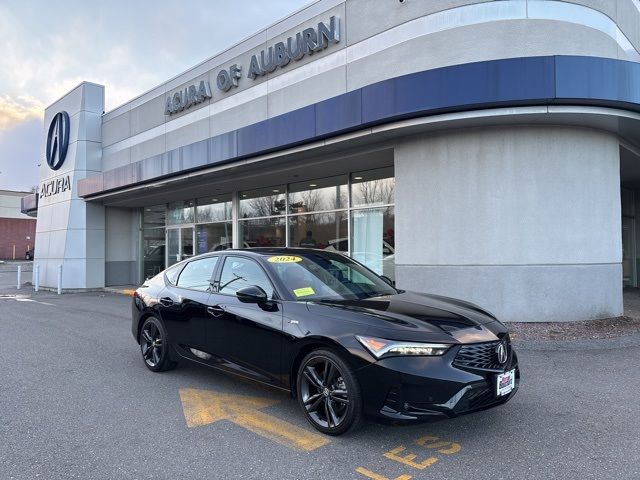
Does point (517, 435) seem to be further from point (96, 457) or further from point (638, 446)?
point (96, 457)

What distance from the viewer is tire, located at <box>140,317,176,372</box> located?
5836 mm

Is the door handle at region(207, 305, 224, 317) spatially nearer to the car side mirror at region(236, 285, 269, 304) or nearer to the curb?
the car side mirror at region(236, 285, 269, 304)

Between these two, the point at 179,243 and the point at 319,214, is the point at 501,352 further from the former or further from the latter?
the point at 179,243

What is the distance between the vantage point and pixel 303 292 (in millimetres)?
4594

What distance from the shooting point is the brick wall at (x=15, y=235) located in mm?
53375

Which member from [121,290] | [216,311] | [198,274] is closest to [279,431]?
[216,311]

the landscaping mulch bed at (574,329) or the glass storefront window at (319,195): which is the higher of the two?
the glass storefront window at (319,195)

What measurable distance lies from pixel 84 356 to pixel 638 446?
260 inches

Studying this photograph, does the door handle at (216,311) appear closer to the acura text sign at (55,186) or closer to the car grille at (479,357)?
the car grille at (479,357)

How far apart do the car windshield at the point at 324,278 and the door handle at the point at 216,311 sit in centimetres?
70

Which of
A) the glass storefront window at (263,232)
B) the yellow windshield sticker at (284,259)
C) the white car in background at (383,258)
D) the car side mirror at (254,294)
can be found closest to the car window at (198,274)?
the yellow windshield sticker at (284,259)

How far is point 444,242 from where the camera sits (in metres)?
9.00

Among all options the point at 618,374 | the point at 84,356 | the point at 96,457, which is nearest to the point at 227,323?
the point at 96,457

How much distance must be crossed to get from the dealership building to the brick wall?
5036 centimetres
